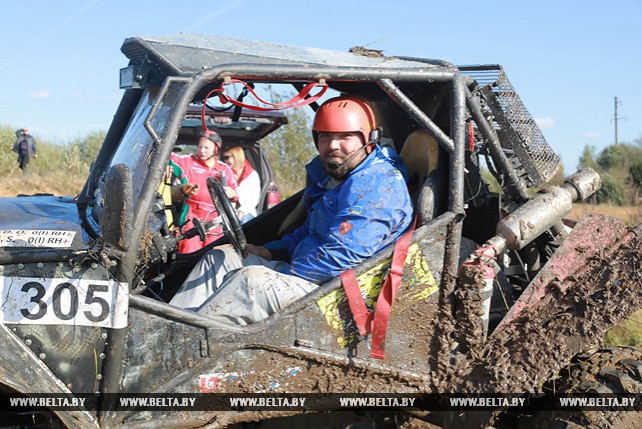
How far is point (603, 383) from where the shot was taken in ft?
12.0

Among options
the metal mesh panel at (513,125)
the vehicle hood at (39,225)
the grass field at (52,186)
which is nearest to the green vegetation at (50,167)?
the grass field at (52,186)

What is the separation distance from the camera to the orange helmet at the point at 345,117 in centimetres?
388

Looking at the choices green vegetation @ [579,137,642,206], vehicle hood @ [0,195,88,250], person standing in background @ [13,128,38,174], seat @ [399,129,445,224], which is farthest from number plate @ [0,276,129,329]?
green vegetation @ [579,137,642,206]

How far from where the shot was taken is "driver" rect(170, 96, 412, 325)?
3.41m

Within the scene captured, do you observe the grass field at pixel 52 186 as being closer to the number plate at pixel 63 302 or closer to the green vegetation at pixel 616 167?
the green vegetation at pixel 616 167

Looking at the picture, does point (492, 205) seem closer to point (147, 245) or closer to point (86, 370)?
point (147, 245)

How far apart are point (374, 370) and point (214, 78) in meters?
1.52

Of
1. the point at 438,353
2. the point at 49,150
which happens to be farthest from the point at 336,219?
the point at 49,150

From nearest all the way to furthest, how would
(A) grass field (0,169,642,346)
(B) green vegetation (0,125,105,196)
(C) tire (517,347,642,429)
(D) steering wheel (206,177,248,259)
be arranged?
(C) tire (517,347,642,429)
(D) steering wheel (206,177,248,259)
(A) grass field (0,169,642,346)
(B) green vegetation (0,125,105,196)

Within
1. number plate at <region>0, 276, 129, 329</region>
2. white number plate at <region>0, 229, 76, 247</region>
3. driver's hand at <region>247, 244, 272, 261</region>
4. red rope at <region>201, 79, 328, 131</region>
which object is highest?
red rope at <region>201, 79, 328, 131</region>

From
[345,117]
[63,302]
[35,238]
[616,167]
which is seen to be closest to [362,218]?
[345,117]

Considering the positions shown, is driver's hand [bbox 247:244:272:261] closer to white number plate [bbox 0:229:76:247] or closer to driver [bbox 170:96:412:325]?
driver [bbox 170:96:412:325]

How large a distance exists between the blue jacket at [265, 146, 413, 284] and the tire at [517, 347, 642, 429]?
1.20m

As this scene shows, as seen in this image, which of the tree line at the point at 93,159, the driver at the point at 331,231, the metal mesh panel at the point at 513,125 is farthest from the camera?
the tree line at the point at 93,159
